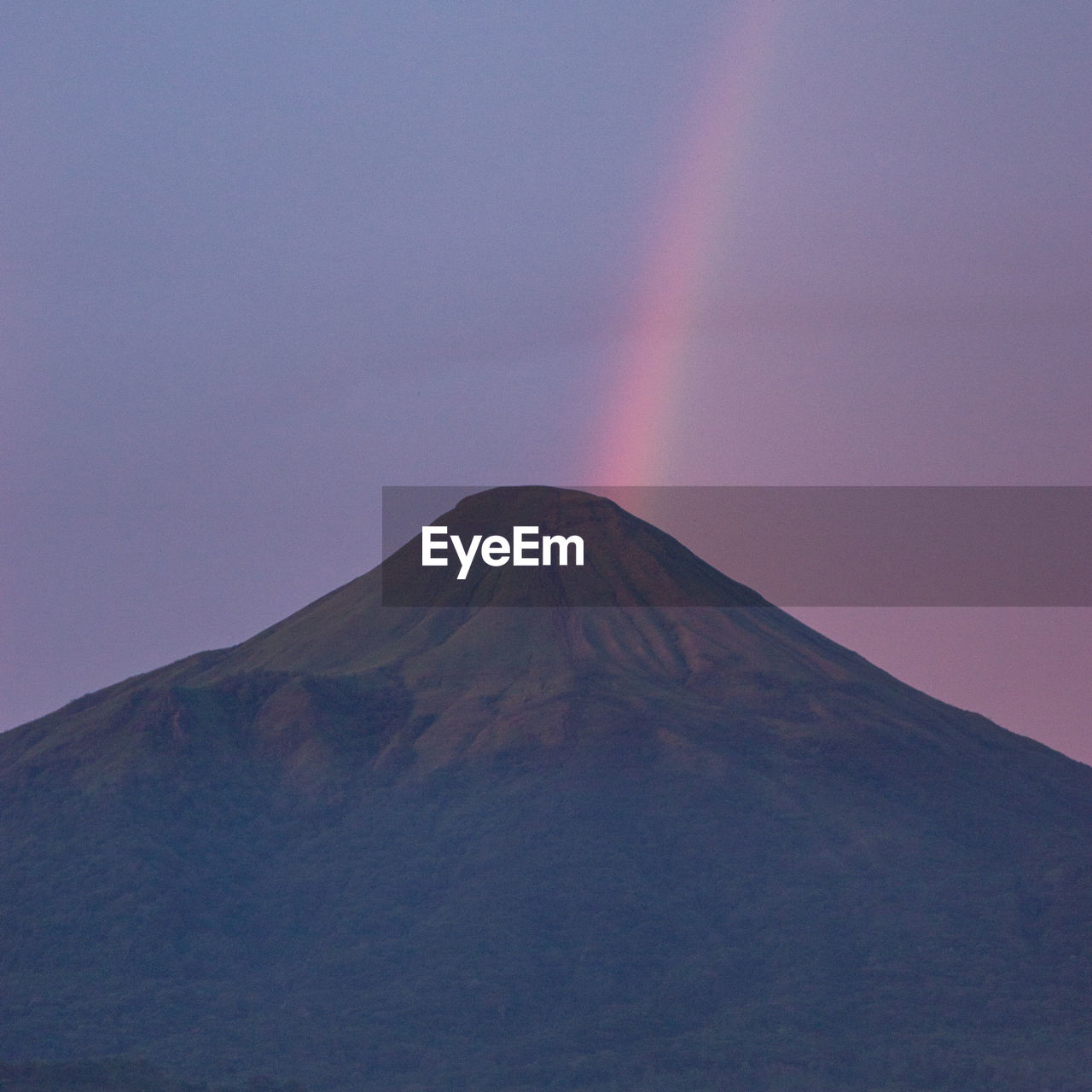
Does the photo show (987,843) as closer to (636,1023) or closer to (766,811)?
(766,811)

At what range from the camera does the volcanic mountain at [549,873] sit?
14138 cm

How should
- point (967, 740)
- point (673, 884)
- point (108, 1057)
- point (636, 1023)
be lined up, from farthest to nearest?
point (967, 740) → point (673, 884) → point (636, 1023) → point (108, 1057)

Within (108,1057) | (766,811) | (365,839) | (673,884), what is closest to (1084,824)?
(766,811)

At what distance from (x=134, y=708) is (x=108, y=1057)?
53.4m

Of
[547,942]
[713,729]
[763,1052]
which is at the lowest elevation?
[763,1052]

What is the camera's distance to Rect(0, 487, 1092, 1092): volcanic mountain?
141m

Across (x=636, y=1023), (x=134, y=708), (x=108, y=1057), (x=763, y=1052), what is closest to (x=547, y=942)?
(x=636, y=1023)

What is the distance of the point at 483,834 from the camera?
16700 cm

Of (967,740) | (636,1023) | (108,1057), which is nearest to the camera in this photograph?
(108,1057)

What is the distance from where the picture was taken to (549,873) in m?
161

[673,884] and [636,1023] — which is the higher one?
[673,884]

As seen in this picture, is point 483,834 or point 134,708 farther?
point 134,708

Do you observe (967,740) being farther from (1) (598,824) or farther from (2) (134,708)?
(2) (134,708)

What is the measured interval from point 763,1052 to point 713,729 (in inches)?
1767
